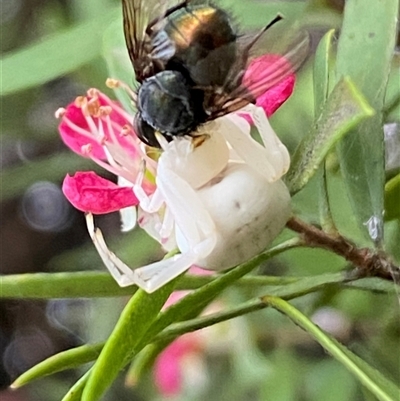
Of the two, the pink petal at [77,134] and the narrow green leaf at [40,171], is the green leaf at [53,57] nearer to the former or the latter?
the pink petal at [77,134]

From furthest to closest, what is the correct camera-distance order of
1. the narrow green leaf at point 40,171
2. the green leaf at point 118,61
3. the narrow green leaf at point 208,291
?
the narrow green leaf at point 40,171, the green leaf at point 118,61, the narrow green leaf at point 208,291

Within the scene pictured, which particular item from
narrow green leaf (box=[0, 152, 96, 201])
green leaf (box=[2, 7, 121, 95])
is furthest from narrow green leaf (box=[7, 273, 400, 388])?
narrow green leaf (box=[0, 152, 96, 201])

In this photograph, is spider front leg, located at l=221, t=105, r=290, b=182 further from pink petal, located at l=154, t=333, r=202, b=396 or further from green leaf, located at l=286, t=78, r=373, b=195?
pink petal, located at l=154, t=333, r=202, b=396

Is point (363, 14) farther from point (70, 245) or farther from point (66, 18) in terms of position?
point (70, 245)

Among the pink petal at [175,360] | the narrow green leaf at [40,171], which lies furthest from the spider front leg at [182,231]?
the narrow green leaf at [40,171]

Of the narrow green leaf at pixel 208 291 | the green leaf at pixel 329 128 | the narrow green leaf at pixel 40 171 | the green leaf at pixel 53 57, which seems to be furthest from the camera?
the narrow green leaf at pixel 40 171

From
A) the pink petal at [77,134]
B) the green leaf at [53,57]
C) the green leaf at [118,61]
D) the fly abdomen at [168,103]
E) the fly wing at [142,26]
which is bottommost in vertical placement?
the green leaf at [53,57]
